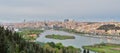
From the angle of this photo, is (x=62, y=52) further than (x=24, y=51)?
Yes

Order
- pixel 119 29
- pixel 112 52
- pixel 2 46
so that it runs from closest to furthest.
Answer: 1. pixel 2 46
2. pixel 112 52
3. pixel 119 29

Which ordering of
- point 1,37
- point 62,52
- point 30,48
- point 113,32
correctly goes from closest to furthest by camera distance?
point 1,37 → point 30,48 → point 62,52 → point 113,32

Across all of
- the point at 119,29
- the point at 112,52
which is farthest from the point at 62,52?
the point at 119,29

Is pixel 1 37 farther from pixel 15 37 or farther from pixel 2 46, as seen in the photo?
pixel 15 37

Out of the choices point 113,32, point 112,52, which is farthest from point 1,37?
point 113,32

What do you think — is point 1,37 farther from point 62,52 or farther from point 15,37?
point 62,52

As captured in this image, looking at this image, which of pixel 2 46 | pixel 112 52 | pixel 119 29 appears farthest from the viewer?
pixel 119 29

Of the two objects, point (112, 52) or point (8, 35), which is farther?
point (112, 52)

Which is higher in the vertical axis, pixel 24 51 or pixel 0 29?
pixel 0 29

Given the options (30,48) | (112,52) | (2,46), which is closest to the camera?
(2,46)
